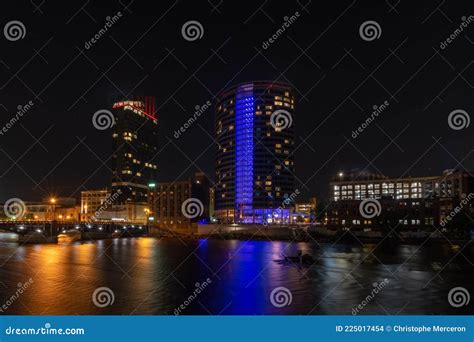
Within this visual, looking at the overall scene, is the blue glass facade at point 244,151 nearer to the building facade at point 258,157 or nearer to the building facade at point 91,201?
the building facade at point 258,157

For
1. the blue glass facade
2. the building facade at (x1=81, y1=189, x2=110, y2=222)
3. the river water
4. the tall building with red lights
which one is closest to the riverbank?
the blue glass facade

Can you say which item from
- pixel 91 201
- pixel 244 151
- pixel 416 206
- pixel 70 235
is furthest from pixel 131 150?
pixel 416 206

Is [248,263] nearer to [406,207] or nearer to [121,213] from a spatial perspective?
[406,207]

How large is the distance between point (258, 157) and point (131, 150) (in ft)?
187

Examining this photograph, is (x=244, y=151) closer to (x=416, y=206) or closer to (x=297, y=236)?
(x=297, y=236)

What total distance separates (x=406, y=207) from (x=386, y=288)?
6905cm

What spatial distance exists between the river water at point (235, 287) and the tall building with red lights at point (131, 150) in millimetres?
123697

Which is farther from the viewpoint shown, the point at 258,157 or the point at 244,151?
the point at 244,151

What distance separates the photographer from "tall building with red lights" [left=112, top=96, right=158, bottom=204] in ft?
535

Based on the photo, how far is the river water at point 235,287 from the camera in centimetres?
2006

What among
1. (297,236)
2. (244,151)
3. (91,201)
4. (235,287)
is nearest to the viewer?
(235,287)

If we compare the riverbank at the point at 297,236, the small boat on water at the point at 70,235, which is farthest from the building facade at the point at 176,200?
the small boat on water at the point at 70,235

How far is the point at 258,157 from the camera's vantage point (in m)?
131
